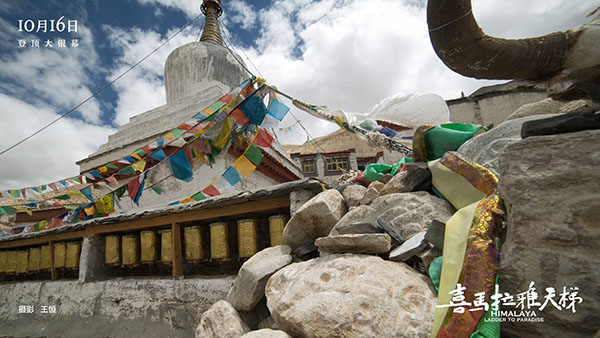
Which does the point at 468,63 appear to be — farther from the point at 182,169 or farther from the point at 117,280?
the point at 117,280

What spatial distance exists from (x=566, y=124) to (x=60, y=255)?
22.4 feet

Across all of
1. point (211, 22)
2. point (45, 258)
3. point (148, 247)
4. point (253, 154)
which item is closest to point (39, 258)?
point (45, 258)

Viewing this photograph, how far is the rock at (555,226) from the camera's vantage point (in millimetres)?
1018

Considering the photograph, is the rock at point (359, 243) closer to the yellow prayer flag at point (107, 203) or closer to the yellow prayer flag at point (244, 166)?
the yellow prayer flag at point (244, 166)

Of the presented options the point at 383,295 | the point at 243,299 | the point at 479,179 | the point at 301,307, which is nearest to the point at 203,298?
the point at 243,299

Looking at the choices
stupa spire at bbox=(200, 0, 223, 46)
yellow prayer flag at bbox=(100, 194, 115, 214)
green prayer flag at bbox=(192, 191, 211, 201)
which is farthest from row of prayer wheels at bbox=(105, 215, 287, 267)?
stupa spire at bbox=(200, 0, 223, 46)

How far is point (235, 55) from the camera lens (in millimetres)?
10094

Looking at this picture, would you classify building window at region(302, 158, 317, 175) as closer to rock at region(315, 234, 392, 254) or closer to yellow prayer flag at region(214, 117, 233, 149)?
yellow prayer flag at region(214, 117, 233, 149)

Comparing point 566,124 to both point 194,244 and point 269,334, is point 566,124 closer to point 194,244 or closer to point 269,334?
point 269,334

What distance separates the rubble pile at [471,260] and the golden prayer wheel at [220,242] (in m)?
1.63

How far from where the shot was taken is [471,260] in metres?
1.24

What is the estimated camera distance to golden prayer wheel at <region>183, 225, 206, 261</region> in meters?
3.71

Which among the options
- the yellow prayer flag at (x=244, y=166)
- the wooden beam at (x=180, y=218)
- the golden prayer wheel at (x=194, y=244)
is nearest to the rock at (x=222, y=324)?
the wooden beam at (x=180, y=218)

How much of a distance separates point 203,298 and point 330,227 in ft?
6.12
